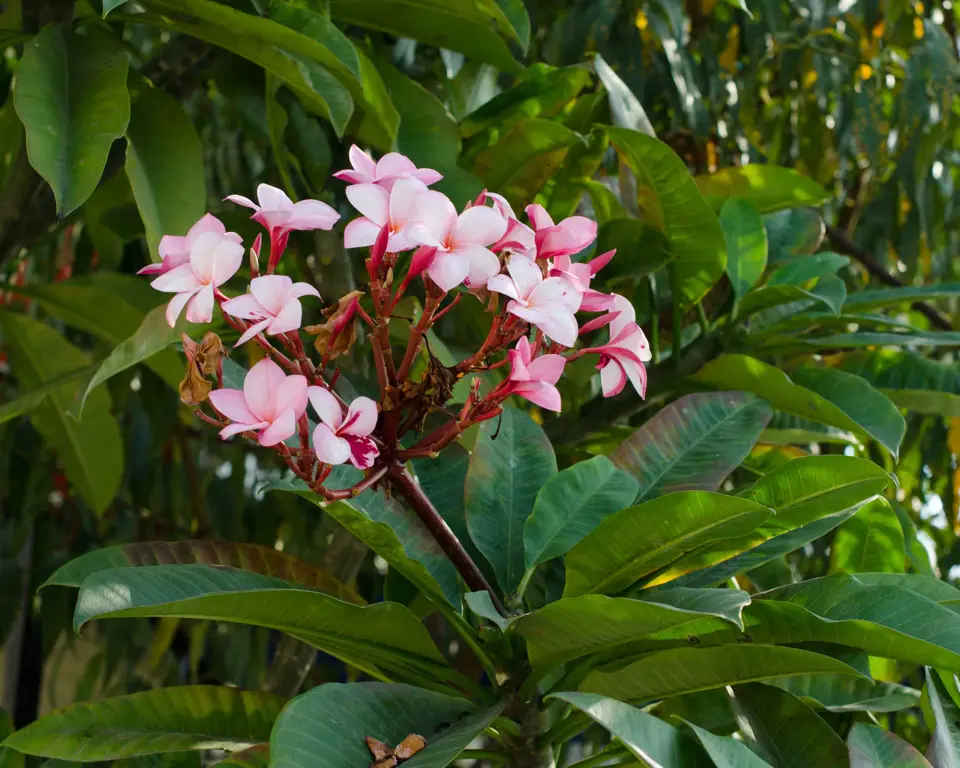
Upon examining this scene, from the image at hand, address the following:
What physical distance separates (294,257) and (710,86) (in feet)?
2.22

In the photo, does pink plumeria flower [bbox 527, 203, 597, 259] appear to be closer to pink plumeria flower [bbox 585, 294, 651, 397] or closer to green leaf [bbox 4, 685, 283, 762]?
pink plumeria flower [bbox 585, 294, 651, 397]

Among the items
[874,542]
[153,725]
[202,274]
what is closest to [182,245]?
[202,274]

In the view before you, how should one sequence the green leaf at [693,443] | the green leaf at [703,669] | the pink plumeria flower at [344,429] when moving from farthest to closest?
the green leaf at [693,443] < the green leaf at [703,669] < the pink plumeria flower at [344,429]

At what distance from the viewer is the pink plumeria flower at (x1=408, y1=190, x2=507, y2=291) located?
1.38ft

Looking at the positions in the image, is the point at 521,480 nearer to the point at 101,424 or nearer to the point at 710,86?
the point at 101,424

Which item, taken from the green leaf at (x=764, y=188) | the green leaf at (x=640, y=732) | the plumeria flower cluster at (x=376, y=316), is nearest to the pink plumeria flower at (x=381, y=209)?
the plumeria flower cluster at (x=376, y=316)

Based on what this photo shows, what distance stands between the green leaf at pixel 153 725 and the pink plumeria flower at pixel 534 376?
29 centimetres

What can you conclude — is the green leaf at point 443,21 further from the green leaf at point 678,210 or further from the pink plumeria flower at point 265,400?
the pink plumeria flower at point 265,400

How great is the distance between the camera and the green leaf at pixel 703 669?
0.50 meters

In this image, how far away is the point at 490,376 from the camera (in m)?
0.72

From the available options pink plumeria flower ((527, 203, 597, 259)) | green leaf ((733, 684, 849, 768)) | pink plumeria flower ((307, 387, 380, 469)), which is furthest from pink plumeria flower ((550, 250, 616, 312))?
green leaf ((733, 684, 849, 768))

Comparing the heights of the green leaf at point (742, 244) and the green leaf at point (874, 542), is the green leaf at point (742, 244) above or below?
above

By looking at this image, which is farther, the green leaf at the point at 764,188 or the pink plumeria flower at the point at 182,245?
the green leaf at the point at 764,188

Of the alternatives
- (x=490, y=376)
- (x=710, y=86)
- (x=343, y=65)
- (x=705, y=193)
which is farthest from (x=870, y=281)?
(x=343, y=65)
